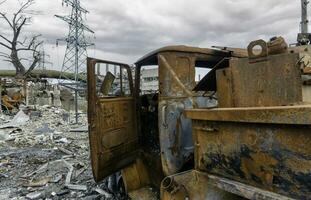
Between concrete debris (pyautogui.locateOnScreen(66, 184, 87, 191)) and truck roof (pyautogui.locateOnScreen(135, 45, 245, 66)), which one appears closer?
truck roof (pyautogui.locateOnScreen(135, 45, 245, 66))

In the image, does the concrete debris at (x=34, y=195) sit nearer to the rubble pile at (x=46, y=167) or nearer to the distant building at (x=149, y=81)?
the rubble pile at (x=46, y=167)

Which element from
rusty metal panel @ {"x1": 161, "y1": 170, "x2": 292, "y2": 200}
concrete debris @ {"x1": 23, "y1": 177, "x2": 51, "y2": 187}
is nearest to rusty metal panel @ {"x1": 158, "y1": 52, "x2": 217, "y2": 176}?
rusty metal panel @ {"x1": 161, "y1": 170, "x2": 292, "y2": 200}

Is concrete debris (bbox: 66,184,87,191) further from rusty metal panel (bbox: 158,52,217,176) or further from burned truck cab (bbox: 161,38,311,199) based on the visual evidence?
burned truck cab (bbox: 161,38,311,199)

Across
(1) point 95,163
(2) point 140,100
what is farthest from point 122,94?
(1) point 95,163

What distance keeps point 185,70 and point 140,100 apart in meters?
1.01

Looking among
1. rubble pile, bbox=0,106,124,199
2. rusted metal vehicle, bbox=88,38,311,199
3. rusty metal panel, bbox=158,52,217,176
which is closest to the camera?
rusted metal vehicle, bbox=88,38,311,199

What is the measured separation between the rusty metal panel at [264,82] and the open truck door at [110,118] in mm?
1647

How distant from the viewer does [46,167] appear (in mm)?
6266

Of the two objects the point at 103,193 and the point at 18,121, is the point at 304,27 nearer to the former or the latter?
the point at 103,193

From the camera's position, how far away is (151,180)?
4324 mm

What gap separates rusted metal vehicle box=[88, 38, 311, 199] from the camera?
1949 millimetres

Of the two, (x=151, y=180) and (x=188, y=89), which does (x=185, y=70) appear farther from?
(x=151, y=180)

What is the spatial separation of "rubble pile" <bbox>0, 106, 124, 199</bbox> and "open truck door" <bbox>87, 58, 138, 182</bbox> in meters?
1.00

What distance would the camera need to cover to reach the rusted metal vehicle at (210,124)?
6.40 ft
